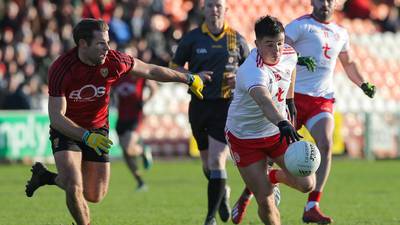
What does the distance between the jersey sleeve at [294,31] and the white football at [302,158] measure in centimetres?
328

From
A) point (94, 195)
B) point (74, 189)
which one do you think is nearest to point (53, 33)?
point (94, 195)

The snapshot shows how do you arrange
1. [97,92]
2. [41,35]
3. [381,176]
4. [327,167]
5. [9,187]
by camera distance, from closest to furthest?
[97,92] < [327,167] < [9,187] < [381,176] < [41,35]

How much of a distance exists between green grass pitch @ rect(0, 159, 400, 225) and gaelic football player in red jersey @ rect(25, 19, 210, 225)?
206 centimetres

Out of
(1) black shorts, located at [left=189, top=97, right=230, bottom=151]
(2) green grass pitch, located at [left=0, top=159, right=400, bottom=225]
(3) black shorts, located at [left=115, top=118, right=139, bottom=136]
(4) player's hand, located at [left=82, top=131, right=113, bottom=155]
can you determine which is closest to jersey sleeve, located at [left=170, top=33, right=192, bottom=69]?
(1) black shorts, located at [left=189, top=97, right=230, bottom=151]

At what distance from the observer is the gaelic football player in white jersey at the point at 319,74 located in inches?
474

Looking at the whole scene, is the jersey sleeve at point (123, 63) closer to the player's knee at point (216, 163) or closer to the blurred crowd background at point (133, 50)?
the player's knee at point (216, 163)

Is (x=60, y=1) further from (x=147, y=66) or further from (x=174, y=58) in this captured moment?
(x=147, y=66)

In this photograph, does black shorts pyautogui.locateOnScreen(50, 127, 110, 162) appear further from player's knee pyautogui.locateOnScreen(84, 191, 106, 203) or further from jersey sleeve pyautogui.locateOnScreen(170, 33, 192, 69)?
jersey sleeve pyautogui.locateOnScreen(170, 33, 192, 69)

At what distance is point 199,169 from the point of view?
2273 centimetres

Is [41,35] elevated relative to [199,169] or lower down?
elevated

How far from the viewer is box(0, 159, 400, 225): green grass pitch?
40.5 feet

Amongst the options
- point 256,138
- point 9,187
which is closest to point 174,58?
point 256,138

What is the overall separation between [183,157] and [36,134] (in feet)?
12.6

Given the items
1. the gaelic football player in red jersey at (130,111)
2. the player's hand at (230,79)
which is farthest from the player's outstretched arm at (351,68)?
the gaelic football player in red jersey at (130,111)
